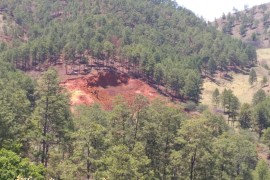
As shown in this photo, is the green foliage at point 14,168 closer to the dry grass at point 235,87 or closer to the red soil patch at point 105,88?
the red soil patch at point 105,88

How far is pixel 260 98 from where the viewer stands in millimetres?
140000

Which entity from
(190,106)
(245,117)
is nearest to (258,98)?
(245,117)

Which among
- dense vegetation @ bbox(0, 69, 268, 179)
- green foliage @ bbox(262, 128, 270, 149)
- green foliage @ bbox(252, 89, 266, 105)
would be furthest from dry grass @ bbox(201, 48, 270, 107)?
dense vegetation @ bbox(0, 69, 268, 179)

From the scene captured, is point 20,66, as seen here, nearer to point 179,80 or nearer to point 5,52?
point 5,52

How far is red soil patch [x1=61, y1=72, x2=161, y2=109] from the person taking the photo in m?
125

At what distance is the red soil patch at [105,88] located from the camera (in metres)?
125

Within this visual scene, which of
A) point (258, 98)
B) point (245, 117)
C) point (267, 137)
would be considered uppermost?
point (258, 98)

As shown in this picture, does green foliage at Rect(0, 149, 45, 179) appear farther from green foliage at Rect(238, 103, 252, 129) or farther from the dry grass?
the dry grass

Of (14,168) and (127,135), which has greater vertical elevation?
(127,135)

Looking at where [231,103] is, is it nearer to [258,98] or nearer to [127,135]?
[258,98]

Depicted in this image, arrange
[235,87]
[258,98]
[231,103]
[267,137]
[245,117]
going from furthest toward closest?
[235,87] < [258,98] < [231,103] < [245,117] < [267,137]

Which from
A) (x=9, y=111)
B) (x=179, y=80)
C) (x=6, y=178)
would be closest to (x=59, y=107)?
(x=9, y=111)

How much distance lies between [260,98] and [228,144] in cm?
9646

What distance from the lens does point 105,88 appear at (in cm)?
13525
